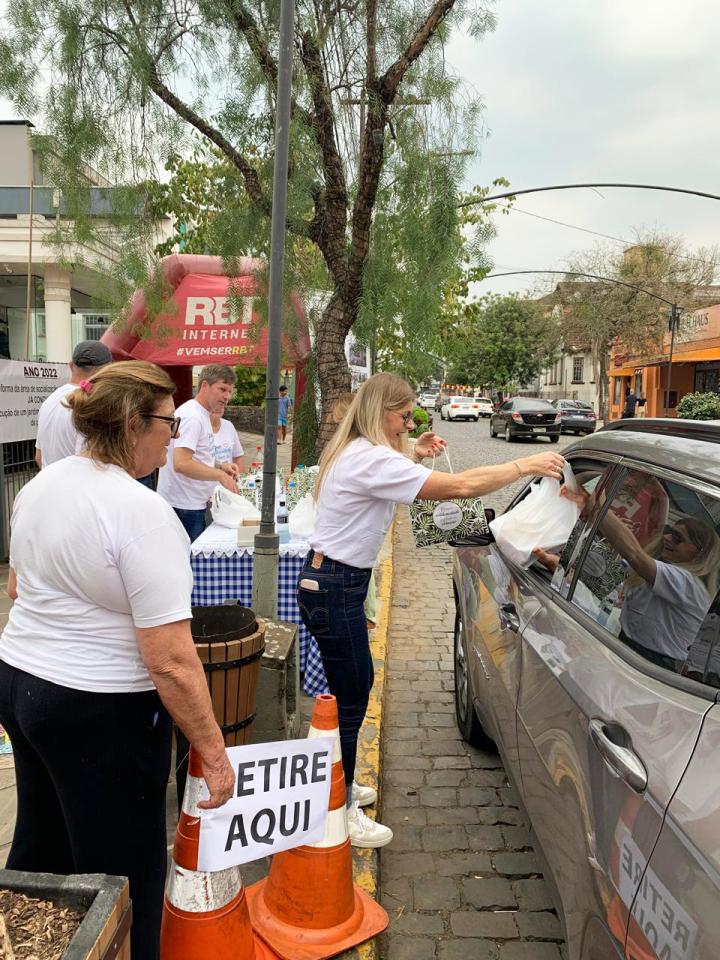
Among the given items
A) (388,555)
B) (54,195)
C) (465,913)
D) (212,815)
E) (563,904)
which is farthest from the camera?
(388,555)

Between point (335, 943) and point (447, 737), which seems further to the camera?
point (447, 737)

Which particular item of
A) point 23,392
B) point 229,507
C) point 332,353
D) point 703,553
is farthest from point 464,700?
point 23,392

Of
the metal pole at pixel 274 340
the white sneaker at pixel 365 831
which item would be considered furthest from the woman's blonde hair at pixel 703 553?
the metal pole at pixel 274 340

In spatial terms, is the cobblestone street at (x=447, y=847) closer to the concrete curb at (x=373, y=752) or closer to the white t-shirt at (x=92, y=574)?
the concrete curb at (x=373, y=752)

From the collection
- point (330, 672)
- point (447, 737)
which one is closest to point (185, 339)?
point (447, 737)

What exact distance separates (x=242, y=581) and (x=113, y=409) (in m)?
2.98

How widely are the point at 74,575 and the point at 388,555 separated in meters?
7.14

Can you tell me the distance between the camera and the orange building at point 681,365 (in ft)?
115

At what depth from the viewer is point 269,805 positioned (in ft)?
7.57

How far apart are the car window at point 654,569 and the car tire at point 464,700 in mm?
1510

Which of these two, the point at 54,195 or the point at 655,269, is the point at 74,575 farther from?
the point at 655,269

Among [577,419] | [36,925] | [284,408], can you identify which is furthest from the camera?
[577,419]

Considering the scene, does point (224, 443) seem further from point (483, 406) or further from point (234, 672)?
point (483, 406)

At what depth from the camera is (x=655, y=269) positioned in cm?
3753
